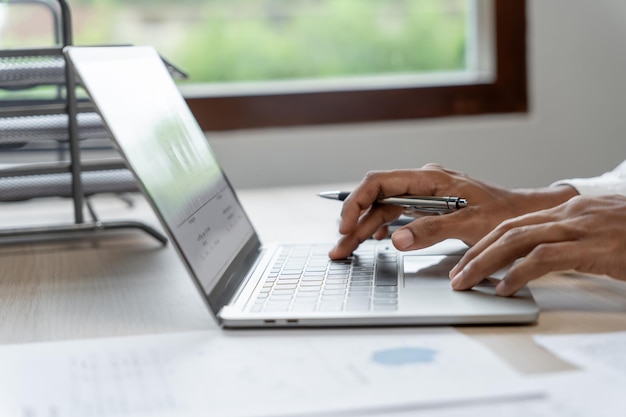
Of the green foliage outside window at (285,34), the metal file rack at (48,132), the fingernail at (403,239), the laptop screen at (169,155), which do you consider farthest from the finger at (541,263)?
the green foliage outside window at (285,34)

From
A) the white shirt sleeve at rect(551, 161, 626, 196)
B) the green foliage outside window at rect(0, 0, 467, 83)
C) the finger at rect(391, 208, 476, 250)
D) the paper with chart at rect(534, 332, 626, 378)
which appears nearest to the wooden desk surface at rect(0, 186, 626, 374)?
the paper with chart at rect(534, 332, 626, 378)

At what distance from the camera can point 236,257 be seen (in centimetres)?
90

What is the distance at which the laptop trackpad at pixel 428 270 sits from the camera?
79 cm

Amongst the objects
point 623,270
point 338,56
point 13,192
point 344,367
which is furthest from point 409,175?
point 338,56

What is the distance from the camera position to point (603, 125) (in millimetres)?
2121

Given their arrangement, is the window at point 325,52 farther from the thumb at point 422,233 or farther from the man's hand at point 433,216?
the thumb at point 422,233

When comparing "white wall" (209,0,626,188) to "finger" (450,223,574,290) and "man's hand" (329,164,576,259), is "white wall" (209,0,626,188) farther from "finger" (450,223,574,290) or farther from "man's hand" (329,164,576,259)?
"finger" (450,223,574,290)

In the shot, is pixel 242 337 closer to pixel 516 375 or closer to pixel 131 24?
pixel 516 375

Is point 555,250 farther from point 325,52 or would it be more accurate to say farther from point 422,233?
point 325,52

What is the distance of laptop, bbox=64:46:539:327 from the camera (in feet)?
2.30

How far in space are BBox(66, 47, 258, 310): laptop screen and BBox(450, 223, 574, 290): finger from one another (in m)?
0.22

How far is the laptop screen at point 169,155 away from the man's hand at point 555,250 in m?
0.24

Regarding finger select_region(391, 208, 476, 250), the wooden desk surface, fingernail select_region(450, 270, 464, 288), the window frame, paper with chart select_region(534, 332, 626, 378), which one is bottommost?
the wooden desk surface

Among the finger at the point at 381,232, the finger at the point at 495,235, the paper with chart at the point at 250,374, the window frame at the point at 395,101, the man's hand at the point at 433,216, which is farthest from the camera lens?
the window frame at the point at 395,101
